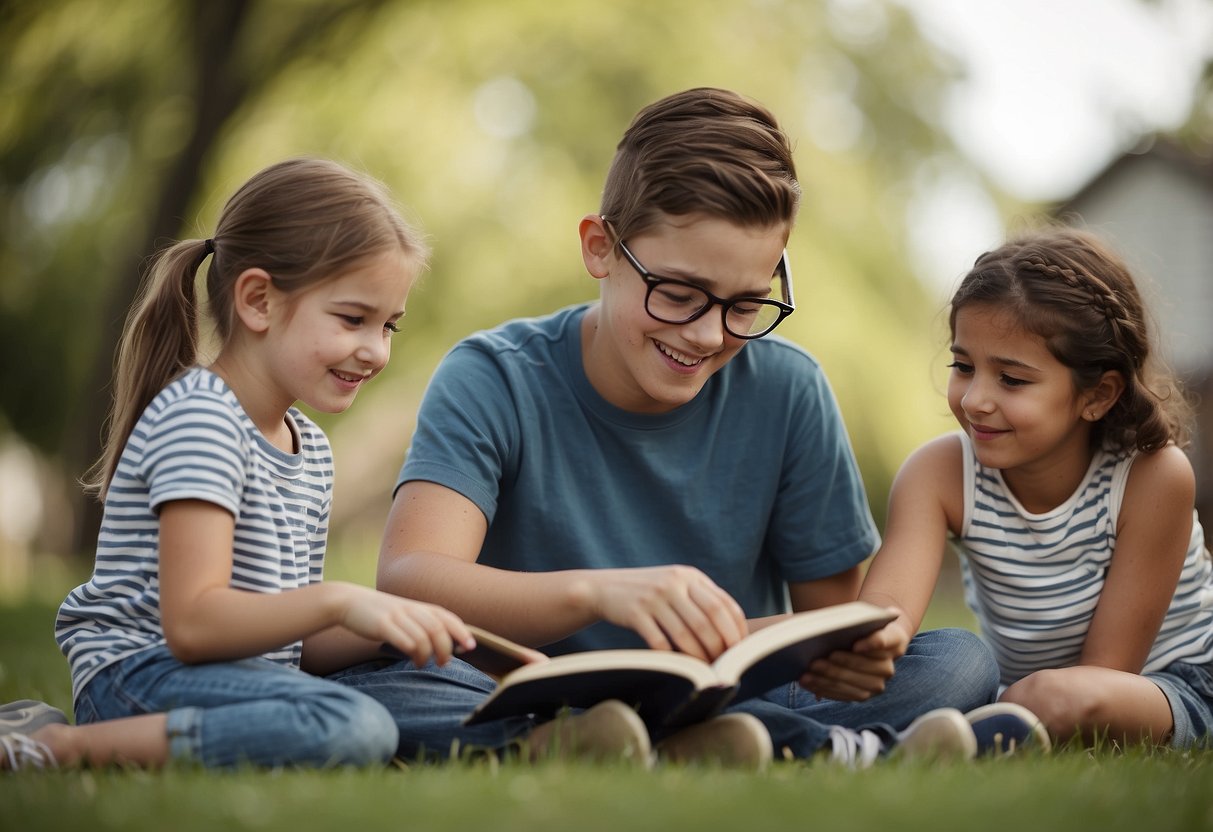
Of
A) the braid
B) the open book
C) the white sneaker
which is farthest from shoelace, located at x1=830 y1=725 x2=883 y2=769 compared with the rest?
the braid

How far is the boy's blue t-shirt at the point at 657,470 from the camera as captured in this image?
3.19 m

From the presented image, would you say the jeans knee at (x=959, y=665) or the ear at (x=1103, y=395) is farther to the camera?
the ear at (x=1103, y=395)

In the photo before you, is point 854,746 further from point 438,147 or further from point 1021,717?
point 438,147

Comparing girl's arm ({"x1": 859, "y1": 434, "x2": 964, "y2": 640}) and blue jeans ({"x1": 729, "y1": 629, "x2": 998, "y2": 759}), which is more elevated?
girl's arm ({"x1": 859, "y1": 434, "x2": 964, "y2": 640})

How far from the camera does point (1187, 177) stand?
17656mm

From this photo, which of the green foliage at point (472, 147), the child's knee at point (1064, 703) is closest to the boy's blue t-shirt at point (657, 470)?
the child's knee at point (1064, 703)

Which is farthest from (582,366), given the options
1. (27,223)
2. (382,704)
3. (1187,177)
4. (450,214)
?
(1187,177)

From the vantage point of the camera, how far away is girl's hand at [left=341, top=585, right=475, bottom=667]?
228 cm

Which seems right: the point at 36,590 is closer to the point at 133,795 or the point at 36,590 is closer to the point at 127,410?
the point at 127,410

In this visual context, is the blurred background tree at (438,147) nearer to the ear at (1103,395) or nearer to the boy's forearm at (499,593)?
the boy's forearm at (499,593)

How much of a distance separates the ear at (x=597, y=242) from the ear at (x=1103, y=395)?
1.29m

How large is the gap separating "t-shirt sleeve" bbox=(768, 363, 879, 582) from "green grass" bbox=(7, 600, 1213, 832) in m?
1.01

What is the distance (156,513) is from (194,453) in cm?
13

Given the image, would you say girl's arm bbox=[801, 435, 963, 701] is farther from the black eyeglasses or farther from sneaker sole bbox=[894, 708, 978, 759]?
the black eyeglasses
